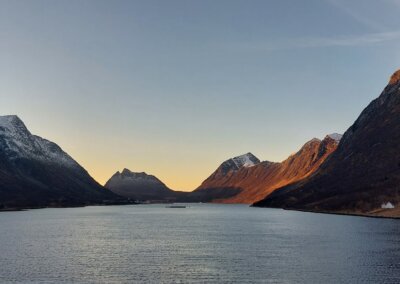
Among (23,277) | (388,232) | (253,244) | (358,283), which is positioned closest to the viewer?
(358,283)

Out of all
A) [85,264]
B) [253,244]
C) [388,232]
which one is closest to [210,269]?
[85,264]

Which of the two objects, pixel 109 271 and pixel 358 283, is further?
pixel 109 271

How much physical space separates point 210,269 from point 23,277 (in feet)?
124

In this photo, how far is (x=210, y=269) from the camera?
4102 inches

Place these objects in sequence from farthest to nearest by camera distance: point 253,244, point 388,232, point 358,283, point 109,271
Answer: point 388,232, point 253,244, point 109,271, point 358,283

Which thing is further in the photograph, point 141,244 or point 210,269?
point 141,244

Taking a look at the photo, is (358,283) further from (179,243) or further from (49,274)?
(179,243)

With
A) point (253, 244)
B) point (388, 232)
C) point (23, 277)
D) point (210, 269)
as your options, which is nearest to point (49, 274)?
point (23, 277)

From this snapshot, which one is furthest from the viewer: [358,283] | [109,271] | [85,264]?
[85,264]

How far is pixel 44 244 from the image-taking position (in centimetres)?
15375

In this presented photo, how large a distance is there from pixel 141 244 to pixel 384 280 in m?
80.8

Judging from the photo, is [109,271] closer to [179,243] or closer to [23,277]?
[23,277]

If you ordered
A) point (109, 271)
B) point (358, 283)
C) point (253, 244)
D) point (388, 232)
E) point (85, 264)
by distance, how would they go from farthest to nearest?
1. point (388, 232)
2. point (253, 244)
3. point (85, 264)
4. point (109, 271)
5. point (358, 283)

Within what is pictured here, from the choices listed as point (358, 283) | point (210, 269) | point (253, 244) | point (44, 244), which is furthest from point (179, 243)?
point (358, 283)
